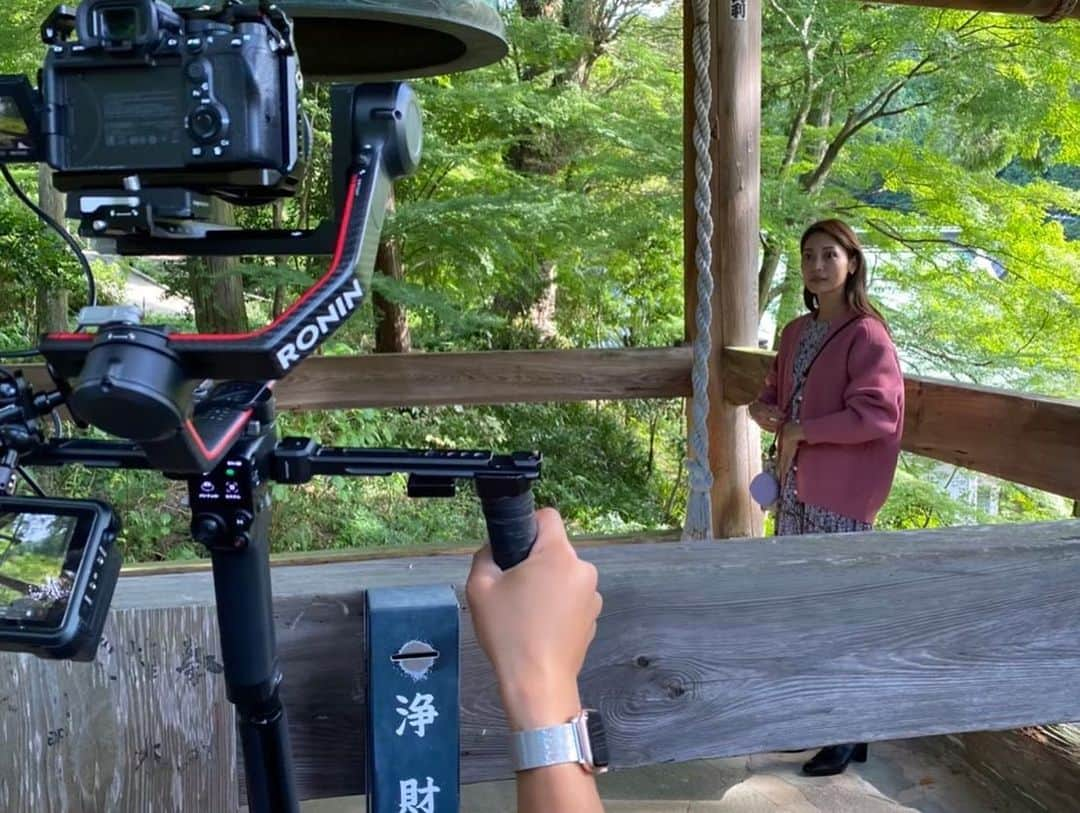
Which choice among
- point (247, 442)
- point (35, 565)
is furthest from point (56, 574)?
point (247, 442)

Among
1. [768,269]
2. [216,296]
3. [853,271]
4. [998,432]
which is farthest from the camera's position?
[768,269]

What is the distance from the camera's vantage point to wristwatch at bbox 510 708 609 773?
679 mm

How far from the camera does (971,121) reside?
5.96 m

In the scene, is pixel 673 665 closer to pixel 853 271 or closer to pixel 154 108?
pixel 154 108

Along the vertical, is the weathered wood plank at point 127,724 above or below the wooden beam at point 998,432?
above

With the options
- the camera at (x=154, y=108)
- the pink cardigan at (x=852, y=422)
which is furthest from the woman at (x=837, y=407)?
the camera at (x=154, y=108)

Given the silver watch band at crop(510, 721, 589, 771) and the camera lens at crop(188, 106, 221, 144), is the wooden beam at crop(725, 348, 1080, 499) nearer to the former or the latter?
the silver watch band at crop(510, 721, 589, 771)

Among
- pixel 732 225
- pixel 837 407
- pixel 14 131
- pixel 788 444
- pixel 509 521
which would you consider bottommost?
pixel 788 444

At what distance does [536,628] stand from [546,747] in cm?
8

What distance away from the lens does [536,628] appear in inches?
27.0

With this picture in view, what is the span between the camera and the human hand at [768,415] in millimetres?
2814

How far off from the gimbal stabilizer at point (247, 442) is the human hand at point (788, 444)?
200 cm

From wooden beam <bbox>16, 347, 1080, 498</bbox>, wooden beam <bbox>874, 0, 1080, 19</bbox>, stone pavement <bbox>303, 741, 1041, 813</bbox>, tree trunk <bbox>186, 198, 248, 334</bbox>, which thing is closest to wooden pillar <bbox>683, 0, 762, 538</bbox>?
wooden beam <bbox>16, 347, 1080, 498</bbox>

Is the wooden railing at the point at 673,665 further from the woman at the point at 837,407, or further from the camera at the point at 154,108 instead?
the woman at the point at 837,407
